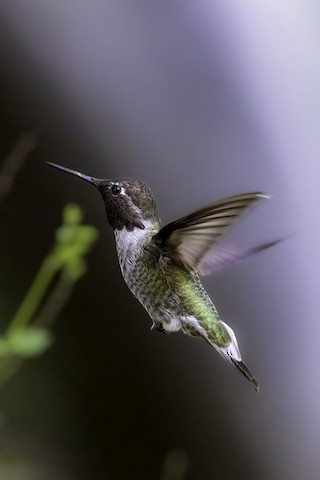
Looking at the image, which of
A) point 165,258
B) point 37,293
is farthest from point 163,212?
point 165,258

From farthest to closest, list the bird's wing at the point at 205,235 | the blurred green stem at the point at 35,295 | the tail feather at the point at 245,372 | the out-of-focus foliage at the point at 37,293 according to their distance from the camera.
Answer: the blurred green stem at the point at 35,295, the out-of-focus foliage at the point at 37,293, the tail feather at the point at 245,372, the bird's wing at the point at 205,235

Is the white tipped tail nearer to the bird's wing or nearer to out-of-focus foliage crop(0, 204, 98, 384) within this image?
the bird's wing

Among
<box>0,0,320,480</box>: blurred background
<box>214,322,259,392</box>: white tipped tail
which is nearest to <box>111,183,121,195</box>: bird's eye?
<box>214,322,259,392</box>: white tipped tail

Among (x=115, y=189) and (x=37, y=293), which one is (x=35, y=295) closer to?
(x=37, y=293)

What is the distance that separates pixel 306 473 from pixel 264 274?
401 mm

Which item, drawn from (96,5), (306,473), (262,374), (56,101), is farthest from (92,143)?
(306,473)

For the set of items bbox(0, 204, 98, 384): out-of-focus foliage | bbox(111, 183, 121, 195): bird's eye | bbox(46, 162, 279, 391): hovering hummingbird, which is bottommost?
bbox(0, 204, 98, 384): out-of-focus foliage

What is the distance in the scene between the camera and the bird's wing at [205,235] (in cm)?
35

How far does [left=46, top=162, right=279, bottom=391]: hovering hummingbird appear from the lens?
42 centimetres

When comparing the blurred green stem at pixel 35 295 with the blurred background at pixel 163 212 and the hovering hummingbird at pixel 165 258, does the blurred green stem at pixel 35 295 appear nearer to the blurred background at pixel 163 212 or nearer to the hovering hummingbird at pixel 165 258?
the blurred background at pixel 163 212

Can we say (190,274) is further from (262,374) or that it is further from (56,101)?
(262,374)

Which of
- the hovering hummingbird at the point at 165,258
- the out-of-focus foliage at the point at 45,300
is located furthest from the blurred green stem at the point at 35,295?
the hovering hummingbird at the point at 165,258

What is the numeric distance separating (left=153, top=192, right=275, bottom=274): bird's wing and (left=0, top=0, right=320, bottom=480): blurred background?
0.53 meters

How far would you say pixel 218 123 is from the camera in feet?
3.52
